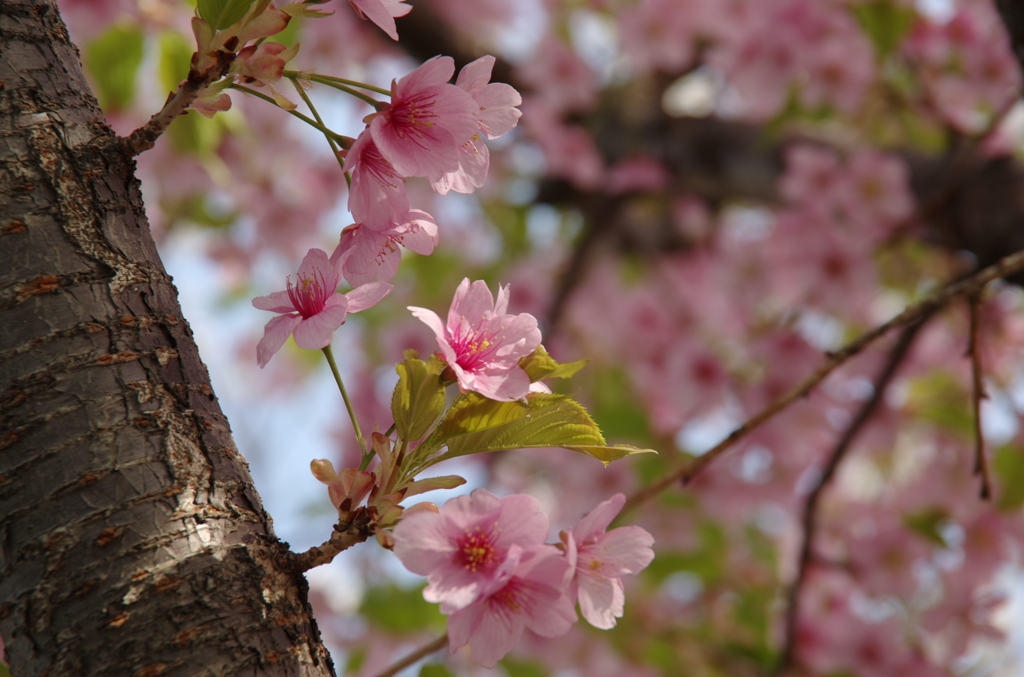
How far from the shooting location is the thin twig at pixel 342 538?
50 centimetres

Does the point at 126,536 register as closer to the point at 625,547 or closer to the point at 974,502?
the point at 625,547

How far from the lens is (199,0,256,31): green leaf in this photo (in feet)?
1.72

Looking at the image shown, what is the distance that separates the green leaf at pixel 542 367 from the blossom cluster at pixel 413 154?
12 cm

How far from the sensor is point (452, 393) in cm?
249

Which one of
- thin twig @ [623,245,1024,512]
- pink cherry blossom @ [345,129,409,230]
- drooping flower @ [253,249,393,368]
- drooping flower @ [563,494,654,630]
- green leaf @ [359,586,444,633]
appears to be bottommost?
drooping flower @ [563,494,654,630]

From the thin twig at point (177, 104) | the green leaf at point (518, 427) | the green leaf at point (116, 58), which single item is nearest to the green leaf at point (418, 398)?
the green leaf at point (518, 427)

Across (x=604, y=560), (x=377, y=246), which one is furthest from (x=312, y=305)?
(x=604, y=560)

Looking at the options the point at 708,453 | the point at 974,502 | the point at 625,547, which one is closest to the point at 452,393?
the point at 974,502

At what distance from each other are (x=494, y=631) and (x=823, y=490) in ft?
4.20

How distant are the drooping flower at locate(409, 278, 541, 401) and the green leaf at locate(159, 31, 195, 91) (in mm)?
1368

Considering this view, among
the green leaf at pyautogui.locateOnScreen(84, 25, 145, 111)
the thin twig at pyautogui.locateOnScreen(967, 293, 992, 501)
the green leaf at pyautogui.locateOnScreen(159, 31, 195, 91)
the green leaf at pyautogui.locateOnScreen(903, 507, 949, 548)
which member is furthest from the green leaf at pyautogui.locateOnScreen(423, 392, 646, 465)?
the green leaf at pyautogui.locateOnScreen(903, 507, 949, 548)

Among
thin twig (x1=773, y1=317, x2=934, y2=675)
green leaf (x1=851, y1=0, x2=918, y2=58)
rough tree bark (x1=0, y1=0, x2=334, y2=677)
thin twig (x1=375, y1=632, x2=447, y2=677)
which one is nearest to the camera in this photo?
rough tree bark (x1=0, y1=0, x2=334, y2=677)

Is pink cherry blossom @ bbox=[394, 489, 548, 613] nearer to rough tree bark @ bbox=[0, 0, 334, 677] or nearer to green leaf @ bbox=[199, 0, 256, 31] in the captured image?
rough tree bark @ bbox=[0, 0, 334, 677]

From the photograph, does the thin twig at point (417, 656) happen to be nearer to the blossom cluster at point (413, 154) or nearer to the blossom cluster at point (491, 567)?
the blossom cluster at point (491, 567)
